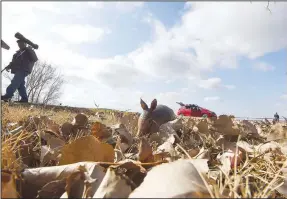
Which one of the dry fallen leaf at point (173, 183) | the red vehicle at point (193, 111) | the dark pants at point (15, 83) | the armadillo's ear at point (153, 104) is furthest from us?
the red vehicle at point (193, 111)

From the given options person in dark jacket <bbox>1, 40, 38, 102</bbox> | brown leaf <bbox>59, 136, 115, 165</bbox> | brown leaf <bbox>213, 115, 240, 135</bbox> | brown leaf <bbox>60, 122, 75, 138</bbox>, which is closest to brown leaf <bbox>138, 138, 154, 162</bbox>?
brown leaf <bbox>59, 136, 115, 165</bbox>

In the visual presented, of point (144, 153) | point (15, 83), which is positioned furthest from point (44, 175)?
point (15, 83)

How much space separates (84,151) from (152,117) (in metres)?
1.39

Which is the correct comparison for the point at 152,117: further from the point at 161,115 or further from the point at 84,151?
the point at 84,151

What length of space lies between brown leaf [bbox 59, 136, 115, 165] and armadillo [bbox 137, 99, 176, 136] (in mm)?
1133

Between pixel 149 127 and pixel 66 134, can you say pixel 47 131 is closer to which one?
pixel 66 134

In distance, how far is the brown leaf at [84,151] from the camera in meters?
0.92

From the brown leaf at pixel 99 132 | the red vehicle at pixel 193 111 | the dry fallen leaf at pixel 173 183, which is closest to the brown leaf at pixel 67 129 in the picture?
the brown leaf at pixel 99 132

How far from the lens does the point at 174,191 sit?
59 centimetres

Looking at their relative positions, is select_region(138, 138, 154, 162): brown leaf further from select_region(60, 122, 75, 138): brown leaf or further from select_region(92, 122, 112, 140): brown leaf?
select_region(60, 122, 75, 138): brown leaf

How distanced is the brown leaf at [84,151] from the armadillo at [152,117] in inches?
44.6

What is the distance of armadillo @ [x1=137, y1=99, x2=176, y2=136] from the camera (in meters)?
2.19

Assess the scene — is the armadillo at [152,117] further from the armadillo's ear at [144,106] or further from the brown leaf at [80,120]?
the brown leaf at [80,120]

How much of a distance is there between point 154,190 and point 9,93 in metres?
7.90
